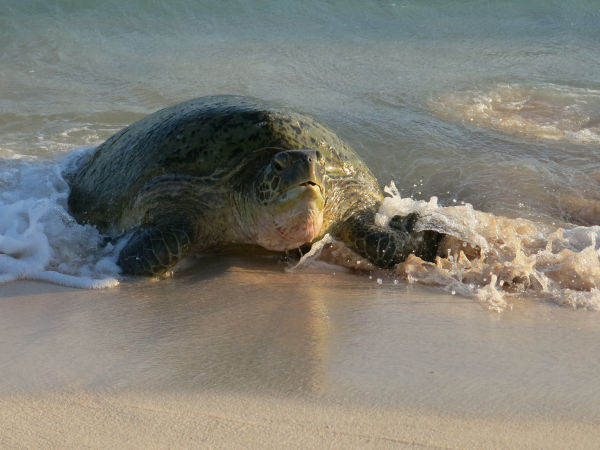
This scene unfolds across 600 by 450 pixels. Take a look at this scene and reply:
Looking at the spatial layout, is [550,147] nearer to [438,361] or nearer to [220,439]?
[438,361]

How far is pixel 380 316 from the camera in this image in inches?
129

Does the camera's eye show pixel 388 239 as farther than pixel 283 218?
Yes

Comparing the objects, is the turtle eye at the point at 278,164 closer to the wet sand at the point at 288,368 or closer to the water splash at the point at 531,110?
the wet sand at the point at 288,368

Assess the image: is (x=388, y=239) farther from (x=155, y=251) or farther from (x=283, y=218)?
(x=155, y=251)

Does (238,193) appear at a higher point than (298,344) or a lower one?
higher

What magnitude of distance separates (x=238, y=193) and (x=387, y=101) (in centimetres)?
384

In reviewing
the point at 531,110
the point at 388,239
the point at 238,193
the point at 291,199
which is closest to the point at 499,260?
the point at 388,239

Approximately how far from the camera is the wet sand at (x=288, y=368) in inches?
86.0

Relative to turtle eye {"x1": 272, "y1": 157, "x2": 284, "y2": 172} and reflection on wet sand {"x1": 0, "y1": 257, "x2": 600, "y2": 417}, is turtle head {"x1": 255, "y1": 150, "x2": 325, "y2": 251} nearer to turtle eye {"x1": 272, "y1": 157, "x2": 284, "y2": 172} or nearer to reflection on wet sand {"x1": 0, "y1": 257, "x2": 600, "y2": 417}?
turtle eye {"x1": 272, "y1": 157, "x2": 284, "y2": 172}

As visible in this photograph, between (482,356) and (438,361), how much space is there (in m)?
0.18

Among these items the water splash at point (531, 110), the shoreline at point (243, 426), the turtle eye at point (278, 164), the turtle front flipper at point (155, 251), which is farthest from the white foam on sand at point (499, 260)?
the water splash at point (531, 110)

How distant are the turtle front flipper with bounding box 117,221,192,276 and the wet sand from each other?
0.12 meters

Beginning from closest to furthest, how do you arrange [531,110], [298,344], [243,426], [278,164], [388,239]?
[243,426], [298,344], [278,164], [388,239], [531,110]

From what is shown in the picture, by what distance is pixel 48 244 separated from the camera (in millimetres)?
4117
